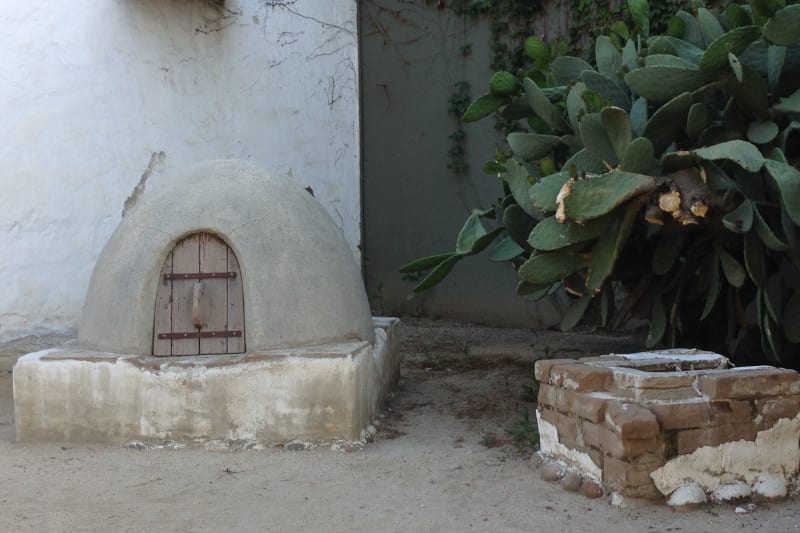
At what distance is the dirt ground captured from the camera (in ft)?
10.7

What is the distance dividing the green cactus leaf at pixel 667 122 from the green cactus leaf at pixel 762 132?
328 millimetres

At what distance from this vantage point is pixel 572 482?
11.7 feet

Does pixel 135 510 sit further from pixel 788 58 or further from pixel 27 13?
pixel 27 13

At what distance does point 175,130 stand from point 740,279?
473 cm

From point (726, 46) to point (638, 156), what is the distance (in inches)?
25.1

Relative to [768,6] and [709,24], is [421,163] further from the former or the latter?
[768,6]

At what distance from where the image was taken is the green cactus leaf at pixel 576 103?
4383mm

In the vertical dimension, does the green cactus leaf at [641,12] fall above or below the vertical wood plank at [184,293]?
above

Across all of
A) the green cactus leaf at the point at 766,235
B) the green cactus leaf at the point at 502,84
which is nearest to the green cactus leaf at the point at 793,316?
the green cactus leaf at the point at 766,235

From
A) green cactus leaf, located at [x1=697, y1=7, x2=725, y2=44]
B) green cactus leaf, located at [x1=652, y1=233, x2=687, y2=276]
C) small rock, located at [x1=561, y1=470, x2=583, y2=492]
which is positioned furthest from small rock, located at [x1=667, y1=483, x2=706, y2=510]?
green cactus leaf, located at [x1=697, y1=7, x2=725, y2=44]

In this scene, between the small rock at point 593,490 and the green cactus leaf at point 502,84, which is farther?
the green cactus leaf at point 502,84

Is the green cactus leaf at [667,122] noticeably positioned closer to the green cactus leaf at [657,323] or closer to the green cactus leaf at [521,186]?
the green cactus leaf at [521,186]

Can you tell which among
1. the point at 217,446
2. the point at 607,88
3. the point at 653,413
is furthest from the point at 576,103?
the point at 217,446

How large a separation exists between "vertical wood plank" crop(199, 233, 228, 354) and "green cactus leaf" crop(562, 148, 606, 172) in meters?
1.89
